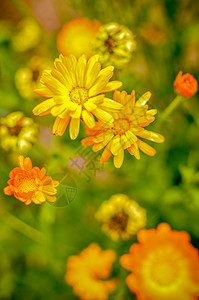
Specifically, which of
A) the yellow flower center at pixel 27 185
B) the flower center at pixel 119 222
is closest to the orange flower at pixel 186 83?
the yellow flower center at pixel 27 185

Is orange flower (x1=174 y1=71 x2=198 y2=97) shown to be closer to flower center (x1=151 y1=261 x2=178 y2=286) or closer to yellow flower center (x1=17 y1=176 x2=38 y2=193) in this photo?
yellow flower center (x1=17 y1=176 x2=38 y2=193)

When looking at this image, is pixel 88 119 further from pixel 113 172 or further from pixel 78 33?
pixel 78 33

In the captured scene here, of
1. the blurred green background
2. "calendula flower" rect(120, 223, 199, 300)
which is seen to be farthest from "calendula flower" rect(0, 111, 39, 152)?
"calendula flower" rect(120, 223, 199, 300)

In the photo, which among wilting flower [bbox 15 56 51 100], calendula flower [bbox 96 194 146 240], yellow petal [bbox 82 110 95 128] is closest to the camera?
yellow petal [bbox 82 110 95 128]

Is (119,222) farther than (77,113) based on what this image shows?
Yes

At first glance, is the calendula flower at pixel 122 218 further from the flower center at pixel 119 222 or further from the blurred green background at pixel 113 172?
the blurred green background at pixel 113 172

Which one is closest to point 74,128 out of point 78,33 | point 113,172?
point 113,172
